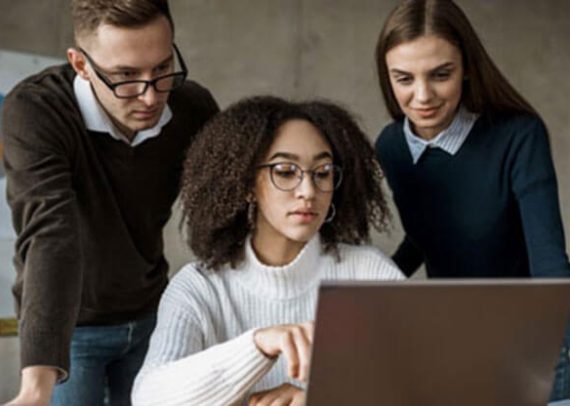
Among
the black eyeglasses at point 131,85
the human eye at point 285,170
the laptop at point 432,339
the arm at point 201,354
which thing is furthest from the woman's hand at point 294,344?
the black eyeglasses at point 131,85

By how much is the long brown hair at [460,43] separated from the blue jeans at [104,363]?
75 centimetres

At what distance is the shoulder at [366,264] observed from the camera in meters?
1.41

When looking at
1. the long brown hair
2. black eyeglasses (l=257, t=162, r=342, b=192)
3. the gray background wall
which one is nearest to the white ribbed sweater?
black eyeglasses (l=257, t=162, r=342, b=192)

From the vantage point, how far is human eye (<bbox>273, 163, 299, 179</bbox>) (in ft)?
4.39

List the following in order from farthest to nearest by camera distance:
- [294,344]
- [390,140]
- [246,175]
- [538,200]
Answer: [390,140], [538,200], [246,175], [294,344]

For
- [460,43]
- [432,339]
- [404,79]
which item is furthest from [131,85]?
[432,339]

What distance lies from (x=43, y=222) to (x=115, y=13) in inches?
15.1

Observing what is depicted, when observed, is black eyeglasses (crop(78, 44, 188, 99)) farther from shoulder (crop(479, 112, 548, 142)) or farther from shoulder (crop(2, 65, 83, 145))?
shoulder (crop(479, 112, 548, 142))

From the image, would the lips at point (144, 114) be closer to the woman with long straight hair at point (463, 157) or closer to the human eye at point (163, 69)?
the human eye at point (163, 69)

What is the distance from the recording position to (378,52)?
1543mm

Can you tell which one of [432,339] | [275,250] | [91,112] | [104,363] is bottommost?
[104,363]

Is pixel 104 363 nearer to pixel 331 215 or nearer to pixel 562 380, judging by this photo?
pixel 331 215

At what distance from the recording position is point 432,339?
0.77m

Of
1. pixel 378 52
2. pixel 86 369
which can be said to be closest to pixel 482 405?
pixel 378 52
